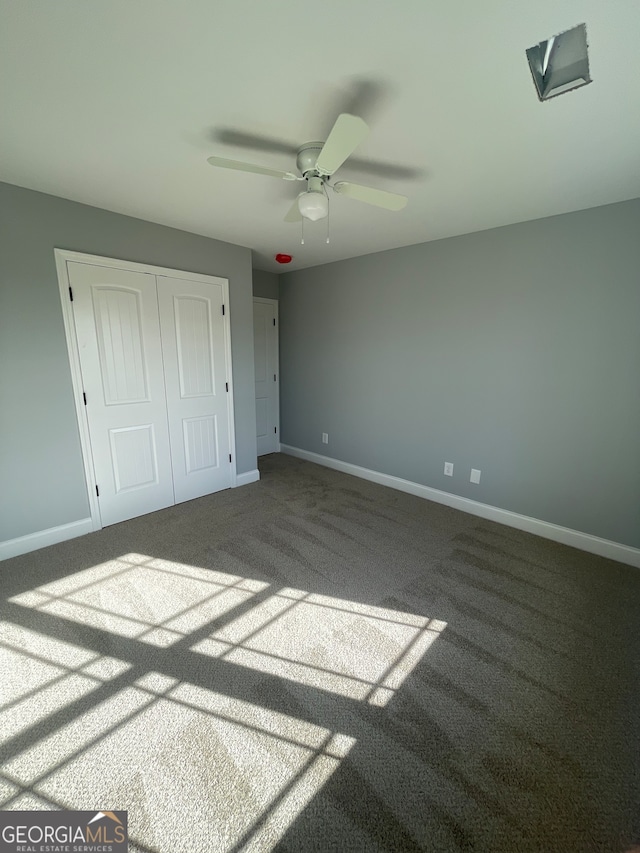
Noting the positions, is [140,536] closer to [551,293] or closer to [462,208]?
[462,208]

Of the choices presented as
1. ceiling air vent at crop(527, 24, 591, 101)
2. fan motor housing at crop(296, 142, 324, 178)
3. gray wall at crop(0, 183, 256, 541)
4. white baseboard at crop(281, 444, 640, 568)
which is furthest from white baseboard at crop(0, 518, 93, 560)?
ceiling air vent at crop(527, 24, 591, 101)

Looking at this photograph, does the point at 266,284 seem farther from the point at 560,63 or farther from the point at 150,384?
the point at 560,63

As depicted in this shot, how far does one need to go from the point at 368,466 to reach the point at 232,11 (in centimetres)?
351

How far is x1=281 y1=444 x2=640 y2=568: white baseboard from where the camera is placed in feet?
8.19

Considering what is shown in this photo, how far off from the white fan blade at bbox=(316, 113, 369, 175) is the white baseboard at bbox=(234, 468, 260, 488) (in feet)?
9.62

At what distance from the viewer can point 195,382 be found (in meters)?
3.25

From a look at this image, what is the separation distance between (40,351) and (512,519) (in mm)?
3865

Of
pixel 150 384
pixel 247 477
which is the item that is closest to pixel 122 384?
pixel 150 384

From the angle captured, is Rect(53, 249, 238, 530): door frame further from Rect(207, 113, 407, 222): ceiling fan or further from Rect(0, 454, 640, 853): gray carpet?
Rect(207, 113, 407, 222): ceiling fan

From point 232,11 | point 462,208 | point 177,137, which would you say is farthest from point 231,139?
point 462,208

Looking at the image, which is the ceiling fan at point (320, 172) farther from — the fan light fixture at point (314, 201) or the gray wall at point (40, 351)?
the gray wall at point (40, 351)

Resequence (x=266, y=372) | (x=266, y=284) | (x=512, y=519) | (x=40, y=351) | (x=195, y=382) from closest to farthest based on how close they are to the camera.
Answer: (x=40, y=351) < (x=512, y=519) < (x=195, y=382) < (x=266, y=284) < (x=266, y=372)

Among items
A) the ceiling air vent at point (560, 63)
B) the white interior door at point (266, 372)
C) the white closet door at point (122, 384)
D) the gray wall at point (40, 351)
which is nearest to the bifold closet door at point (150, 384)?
the white closet door at point (122, 384)

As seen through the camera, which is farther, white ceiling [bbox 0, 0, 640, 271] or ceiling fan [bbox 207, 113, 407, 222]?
ceiling fan [bbox 207, 113, 407, 222]
